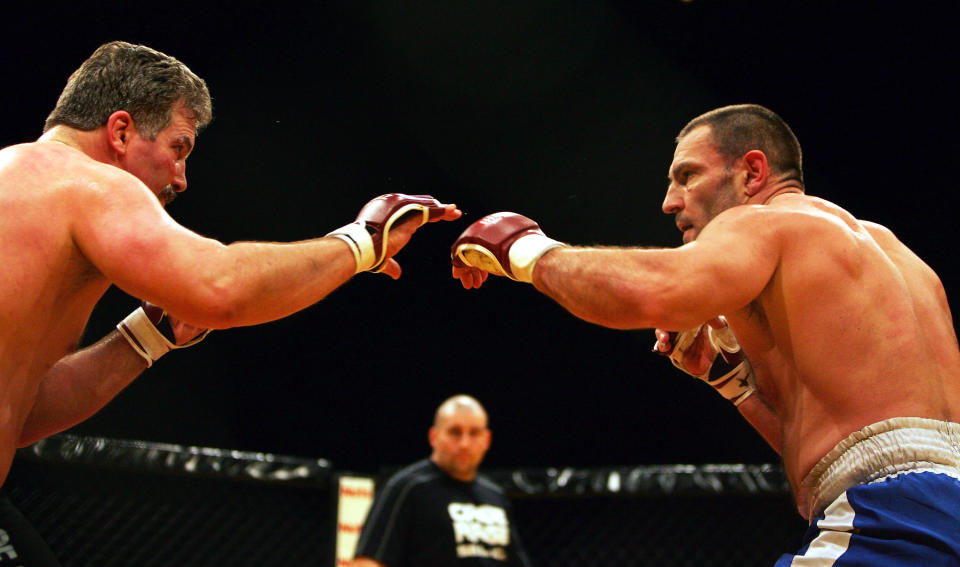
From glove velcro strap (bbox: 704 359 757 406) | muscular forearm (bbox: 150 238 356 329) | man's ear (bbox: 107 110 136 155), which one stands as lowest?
glove velcro strap (bbox: 704 359 757 406)

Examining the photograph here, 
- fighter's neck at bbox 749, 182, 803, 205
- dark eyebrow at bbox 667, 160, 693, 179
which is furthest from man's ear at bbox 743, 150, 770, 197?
dark eyebrow at bbox 667, 160, 693, 179

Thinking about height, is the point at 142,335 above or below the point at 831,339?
below

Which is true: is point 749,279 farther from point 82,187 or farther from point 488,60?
point 488,60

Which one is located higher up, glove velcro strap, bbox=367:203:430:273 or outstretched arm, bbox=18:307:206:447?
glove velcro strap, bbox=367:203:430:273

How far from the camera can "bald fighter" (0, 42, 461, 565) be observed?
161cm

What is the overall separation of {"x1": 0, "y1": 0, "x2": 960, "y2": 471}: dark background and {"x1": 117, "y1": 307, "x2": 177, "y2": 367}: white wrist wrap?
11.2ft

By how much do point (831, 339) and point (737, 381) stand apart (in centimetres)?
57

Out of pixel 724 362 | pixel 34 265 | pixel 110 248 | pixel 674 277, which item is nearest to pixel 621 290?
pixel 674 277

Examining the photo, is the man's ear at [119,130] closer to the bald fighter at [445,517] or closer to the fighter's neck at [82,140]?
the fighter's neck at [82,140]

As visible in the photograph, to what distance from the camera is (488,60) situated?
248 inches

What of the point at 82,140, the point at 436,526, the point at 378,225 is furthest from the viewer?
the point at 436,526

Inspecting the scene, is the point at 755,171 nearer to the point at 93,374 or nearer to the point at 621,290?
the point at 621,290

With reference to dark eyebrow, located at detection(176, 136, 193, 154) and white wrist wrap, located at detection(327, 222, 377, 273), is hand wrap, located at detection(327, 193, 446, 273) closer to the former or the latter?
white wrist wrap, located at detection(327, 222, 377, 273)

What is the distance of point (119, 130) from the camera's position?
6.28 feet
